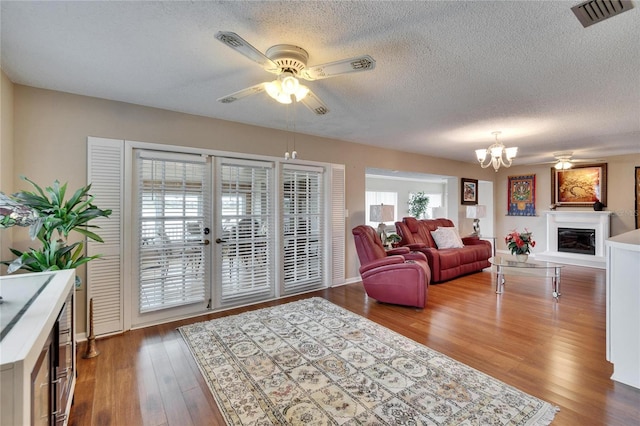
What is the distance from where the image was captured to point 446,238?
5.63 metres

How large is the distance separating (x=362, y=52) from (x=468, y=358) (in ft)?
8.75

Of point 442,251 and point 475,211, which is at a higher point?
point 475,211

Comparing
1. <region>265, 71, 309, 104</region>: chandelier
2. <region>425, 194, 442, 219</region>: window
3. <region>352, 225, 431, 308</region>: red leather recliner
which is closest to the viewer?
<region>265, 71, 309, 104</region>: chandelier

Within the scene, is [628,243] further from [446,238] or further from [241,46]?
[446,238]

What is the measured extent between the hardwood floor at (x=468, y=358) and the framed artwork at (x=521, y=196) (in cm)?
380

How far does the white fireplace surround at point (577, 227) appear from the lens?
6.20 meters

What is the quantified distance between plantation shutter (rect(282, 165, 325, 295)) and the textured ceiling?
1.05 m

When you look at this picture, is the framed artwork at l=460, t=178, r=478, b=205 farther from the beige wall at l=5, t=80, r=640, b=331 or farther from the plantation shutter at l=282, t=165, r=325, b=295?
the plantation shutter at l=282, t=165, r=325, b=295

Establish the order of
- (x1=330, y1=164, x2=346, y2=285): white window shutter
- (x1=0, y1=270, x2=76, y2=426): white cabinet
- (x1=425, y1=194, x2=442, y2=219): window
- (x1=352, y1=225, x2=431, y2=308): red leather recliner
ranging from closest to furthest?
(x1=0, y1=270, x2=76, y2=426): white cabinet < (x1=352, y1=225, x2=431, y2=308): red leather recliner < (x1=330, y1=164, x2=346, y2=285): white window shutter < (x1=425, y1=194, x2=442, y2=219): window

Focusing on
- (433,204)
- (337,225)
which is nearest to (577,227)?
(433,204)

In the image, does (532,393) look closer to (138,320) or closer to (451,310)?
(451,310)

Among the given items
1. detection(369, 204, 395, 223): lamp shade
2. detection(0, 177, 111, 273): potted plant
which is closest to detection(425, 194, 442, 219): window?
detection(369, 204, 395, 223): lamp shade

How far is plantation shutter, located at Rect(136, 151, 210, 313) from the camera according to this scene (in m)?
3.19

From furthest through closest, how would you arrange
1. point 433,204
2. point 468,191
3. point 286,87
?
point 433,204, point 468,191, point 286,87
